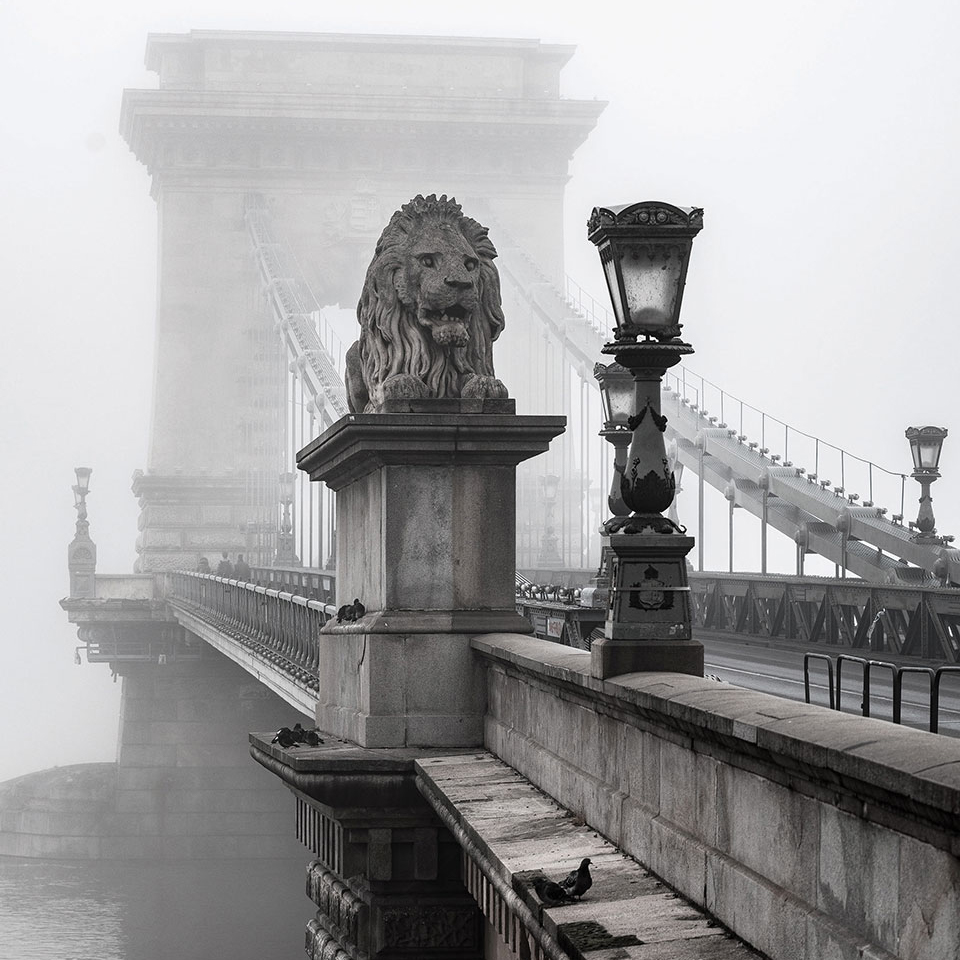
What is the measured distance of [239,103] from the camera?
9150cm

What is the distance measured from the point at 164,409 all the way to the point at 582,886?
86.5 m

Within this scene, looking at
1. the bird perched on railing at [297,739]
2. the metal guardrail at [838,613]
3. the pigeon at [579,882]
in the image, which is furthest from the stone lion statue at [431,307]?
the metal guardrail at [838,613]

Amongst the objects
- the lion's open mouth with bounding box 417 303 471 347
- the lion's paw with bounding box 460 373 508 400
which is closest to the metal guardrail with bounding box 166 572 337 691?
the lion's open mouth with bounding box 417 303 471 347

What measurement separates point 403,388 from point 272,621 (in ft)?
51.7

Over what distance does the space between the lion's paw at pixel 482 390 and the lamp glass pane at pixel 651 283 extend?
10.5 feet

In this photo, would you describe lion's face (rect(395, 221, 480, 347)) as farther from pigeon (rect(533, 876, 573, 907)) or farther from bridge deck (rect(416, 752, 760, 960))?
pigeon (rect(533, 876, 573, 907))

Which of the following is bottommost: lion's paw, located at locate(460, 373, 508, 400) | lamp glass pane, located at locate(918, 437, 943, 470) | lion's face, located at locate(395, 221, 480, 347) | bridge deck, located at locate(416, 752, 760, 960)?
bridge deck, located at locate(416, 752, 760, 960)

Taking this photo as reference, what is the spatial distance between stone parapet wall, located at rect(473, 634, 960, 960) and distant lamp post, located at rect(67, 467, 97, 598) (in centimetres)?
6402

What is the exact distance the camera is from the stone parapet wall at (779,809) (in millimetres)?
4539

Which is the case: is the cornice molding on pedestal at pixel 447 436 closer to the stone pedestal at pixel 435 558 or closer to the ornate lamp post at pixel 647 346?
the stone pedestal at pixel 435 558

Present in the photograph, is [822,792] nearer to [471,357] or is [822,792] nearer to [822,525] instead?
[471,357]

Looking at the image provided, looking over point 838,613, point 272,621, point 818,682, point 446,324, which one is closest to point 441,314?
point 446,324

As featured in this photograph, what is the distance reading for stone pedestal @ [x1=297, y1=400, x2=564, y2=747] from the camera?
10938 mm

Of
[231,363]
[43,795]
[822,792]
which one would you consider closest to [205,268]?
[231,363]
